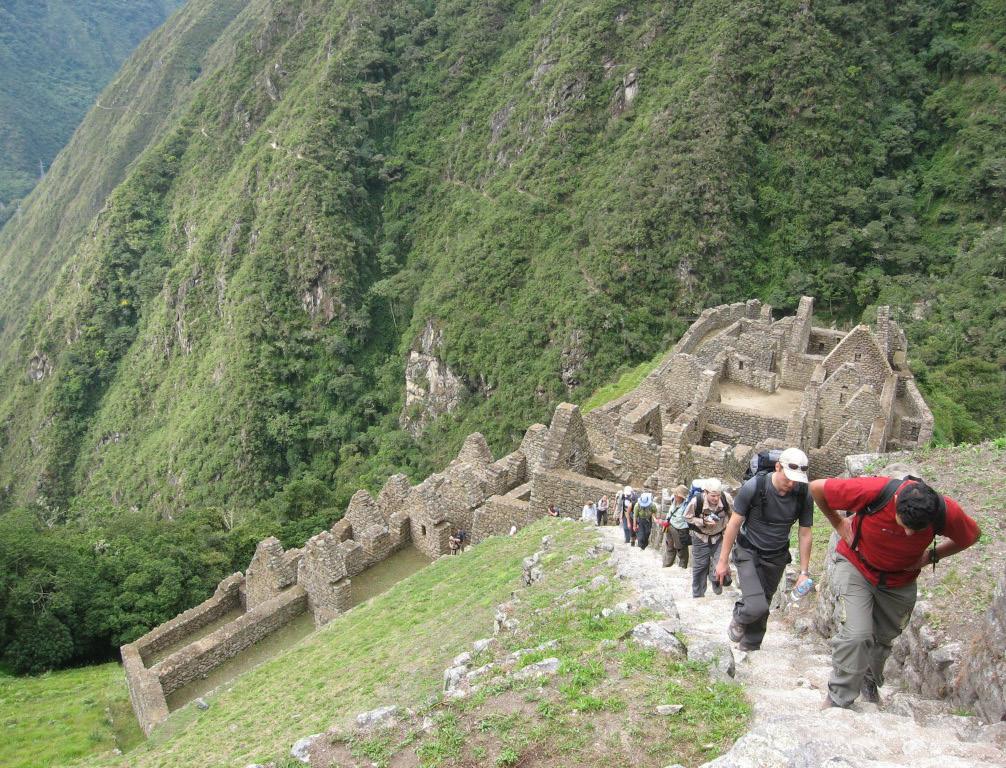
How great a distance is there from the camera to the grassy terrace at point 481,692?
239 inches

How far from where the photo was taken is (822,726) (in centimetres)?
546

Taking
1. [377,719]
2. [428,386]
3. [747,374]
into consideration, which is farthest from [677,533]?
[428,386]

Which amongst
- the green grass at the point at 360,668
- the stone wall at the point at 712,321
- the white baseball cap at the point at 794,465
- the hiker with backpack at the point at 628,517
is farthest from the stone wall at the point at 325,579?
the stone wall at the point at 712,321

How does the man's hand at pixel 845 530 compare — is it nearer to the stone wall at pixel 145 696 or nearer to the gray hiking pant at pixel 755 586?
the gray hiking pant at pixel 755 586

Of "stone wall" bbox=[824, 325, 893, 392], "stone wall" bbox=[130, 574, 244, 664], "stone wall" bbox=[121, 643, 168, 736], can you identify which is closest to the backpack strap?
"stone wall" bbox=[121, 643, 168, 736]

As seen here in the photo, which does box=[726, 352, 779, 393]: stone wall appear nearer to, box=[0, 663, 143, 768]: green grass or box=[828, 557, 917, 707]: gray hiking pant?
box=[828, 557, 917, 707]: gray hiking pant

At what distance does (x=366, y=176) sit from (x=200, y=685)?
106 meters

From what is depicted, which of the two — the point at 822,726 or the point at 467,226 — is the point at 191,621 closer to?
the point at 822,726

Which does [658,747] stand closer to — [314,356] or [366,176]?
[314,356]

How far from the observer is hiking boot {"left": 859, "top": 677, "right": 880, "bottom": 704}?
6.07m

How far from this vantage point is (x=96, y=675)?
20234 mm

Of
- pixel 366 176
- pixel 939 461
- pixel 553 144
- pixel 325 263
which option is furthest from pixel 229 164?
pixel 939 461

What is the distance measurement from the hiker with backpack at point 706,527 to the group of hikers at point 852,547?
83 centimetres

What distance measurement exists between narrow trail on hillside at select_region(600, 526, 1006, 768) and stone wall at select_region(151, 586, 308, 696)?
43.8 ft
